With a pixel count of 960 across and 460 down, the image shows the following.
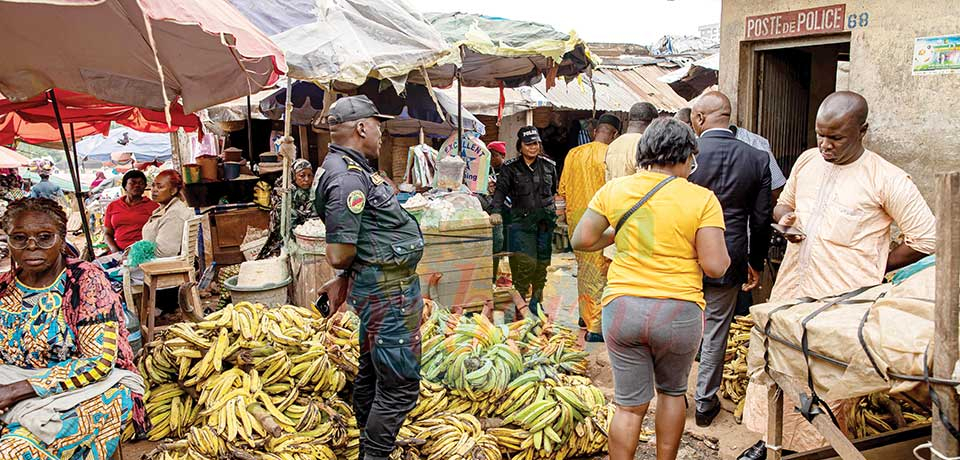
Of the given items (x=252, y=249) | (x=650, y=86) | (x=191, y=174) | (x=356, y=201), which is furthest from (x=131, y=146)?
(x=356, y=201)

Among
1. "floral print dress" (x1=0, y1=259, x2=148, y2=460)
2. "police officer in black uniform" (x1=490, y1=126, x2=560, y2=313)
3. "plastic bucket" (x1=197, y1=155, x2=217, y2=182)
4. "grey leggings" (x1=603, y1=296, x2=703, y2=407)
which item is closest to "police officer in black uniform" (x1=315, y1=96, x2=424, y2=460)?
"grey leggings" (x1=603, y1=296, x2=703, y2=407)

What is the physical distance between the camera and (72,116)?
6.66 meters

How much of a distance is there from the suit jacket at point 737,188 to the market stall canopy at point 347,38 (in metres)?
3.17

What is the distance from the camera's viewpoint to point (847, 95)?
3.36 meters

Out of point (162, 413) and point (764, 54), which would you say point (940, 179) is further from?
point (162, 413)

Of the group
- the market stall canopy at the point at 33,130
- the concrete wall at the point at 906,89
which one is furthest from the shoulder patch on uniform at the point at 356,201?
the market stall canopy at the point at 33,130

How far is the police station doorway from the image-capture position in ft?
18.6

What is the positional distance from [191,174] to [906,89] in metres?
8.21

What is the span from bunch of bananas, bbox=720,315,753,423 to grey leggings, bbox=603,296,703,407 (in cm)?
167

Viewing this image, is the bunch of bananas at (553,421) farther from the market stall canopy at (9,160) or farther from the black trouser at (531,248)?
the market stall canopy at (9,160)

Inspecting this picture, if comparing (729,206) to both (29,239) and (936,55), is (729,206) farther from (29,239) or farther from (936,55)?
(29,239)

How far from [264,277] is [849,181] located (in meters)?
4.91

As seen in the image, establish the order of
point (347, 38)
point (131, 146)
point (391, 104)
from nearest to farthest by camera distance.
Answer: point (347, 38), point (391, 104), point (131, 146)

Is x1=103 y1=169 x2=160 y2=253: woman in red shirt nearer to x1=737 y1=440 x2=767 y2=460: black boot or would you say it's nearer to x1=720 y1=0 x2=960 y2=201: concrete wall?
x1=737 y1=440 x2=767 y2=460: black boot
